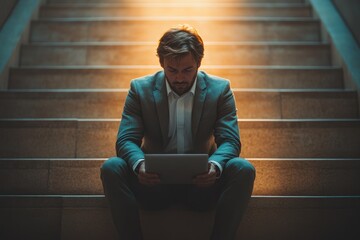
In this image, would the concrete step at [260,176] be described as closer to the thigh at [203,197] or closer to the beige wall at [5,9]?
the thigh at [203,197]

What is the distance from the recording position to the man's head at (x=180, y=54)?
1.99 m

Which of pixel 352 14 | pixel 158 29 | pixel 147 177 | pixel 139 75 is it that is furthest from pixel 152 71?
pixel 352 14

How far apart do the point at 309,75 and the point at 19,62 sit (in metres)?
2.22

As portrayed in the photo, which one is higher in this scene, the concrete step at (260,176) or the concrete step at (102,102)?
the concrete step at (102,102)

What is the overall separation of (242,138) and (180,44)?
81 centimetres

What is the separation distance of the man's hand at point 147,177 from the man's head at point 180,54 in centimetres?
50

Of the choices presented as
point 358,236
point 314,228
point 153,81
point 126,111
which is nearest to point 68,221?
point 126,111

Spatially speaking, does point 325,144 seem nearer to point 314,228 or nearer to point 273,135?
point 273,135

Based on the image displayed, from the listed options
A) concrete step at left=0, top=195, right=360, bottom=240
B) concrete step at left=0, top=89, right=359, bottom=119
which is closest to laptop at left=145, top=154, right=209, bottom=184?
concrete step at left=0, top=195, right=360, bottom=240

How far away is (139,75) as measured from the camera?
3074 mm

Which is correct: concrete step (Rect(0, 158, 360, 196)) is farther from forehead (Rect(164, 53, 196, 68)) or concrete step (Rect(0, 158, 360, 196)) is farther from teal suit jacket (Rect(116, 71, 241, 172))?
forehead (Rect(164, 53, 196, 68))

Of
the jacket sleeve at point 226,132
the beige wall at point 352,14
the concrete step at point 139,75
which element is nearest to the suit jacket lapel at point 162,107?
the jacket sleeve at point 226,132

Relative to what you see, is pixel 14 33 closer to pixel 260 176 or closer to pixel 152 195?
pixel 152 195

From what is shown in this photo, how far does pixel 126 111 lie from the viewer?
6.93 feet
